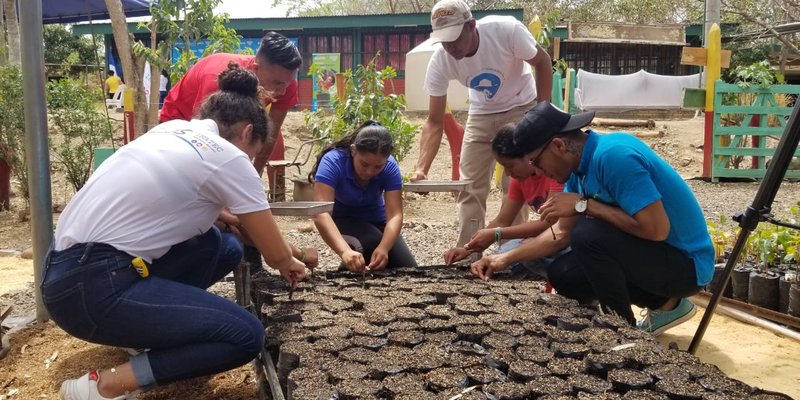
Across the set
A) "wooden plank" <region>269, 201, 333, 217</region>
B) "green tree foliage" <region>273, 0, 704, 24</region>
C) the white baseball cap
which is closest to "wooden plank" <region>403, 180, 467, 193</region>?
"wooden plank" <region>269, 201, 333, 217</region>

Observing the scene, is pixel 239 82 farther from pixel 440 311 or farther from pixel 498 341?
pixel 498 341

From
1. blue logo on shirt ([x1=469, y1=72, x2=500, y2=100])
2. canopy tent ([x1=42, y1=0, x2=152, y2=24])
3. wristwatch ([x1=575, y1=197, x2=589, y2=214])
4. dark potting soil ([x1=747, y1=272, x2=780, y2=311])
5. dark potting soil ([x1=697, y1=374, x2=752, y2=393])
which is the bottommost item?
dark potting soil ([x1=747, y1=272, x2=780, y2=311])

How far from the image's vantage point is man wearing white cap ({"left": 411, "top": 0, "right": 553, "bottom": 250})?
404cm

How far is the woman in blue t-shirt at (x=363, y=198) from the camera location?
3.59 m

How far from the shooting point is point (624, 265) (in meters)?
2.92

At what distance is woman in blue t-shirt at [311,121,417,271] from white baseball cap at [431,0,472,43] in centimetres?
66

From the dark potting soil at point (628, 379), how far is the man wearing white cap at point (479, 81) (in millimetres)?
2092

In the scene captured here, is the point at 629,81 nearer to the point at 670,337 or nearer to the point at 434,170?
the point at 434,170

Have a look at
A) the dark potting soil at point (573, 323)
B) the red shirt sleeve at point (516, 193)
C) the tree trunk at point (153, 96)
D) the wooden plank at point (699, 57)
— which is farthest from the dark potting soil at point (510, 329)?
the wooden plank at point (699, 57)

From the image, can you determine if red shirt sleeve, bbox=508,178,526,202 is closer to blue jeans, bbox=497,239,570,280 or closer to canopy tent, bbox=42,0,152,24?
blue jeans, bbox=497,239,570,280

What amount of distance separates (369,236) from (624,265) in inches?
61.5

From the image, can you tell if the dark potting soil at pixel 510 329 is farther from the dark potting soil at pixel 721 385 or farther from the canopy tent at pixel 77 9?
the canopy tent at pixel 77 9

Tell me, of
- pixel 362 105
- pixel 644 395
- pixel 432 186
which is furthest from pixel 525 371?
pixel 362 105

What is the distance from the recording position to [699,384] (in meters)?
2.04
